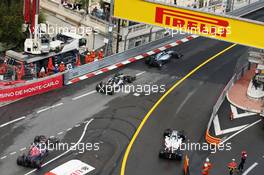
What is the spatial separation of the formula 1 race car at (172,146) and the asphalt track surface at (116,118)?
0.53 m

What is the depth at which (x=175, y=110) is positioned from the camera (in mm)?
49969

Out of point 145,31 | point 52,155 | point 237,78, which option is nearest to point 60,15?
point 145,31

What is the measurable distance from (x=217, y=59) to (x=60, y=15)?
2127cm

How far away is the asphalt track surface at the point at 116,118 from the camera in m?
40.9

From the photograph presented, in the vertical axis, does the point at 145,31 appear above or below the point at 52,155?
above

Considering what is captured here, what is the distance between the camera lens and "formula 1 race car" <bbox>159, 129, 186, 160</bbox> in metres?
41.4

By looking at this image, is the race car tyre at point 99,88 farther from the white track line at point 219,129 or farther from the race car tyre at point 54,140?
the white track line at point 219,129

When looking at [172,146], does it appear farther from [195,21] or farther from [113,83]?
[195,21]

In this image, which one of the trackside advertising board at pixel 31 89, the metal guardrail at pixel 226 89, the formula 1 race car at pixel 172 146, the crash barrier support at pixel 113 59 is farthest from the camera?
the crash barrier support at pixel 113 59

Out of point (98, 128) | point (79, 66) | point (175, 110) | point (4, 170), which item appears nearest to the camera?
point (4, 170)

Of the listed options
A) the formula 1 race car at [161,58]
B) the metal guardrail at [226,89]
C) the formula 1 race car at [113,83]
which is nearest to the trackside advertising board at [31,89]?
the formula 1 race car at [113,83]

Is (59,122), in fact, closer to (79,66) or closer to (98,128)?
(98,128)

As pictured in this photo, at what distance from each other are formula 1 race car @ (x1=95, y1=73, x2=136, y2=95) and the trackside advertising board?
4.06 m

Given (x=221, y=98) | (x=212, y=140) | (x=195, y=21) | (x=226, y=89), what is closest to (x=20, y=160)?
(x=212, y=140)
